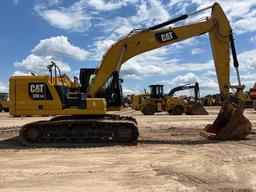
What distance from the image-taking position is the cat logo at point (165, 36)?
16766 millimetres

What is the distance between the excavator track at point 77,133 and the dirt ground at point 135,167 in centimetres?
55

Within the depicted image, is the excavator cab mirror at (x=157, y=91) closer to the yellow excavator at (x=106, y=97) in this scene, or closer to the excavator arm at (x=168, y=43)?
the yellow excavator at (x=106, y=97)

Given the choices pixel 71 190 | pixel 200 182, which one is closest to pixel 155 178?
pixel 200 182

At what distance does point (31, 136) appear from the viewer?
15156 mm

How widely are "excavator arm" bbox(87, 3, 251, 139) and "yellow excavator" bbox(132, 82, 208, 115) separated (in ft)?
63.8

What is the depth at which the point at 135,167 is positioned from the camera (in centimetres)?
1051

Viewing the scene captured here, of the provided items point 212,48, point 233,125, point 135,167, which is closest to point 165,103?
point 212,48

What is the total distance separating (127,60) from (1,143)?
5.73 m

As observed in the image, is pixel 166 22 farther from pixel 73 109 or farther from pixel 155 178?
pixel 155 178

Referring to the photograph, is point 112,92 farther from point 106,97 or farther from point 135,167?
point 135,167

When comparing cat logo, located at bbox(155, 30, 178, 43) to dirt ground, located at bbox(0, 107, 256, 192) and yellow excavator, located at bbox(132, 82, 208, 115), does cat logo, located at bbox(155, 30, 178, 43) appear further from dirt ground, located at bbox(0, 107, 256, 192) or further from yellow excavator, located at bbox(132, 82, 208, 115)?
yellow excavator, located at bbox(132, 82, 208, 115)

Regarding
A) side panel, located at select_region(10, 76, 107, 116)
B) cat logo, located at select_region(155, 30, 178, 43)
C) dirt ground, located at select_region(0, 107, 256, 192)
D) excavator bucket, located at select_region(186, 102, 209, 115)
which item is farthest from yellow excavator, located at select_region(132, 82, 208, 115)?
side panel, located at select_region(10, 76, 107, 116)

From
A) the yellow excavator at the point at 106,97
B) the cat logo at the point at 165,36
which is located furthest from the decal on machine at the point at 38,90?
the cat logo at the point at 165,36

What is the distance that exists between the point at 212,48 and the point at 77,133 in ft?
21.2
